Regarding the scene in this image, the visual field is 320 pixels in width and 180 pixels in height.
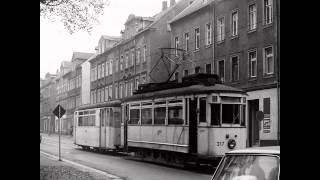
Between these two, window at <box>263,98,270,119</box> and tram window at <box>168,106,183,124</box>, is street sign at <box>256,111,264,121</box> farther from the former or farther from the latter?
tram window at <box>168,106,183,124</box>

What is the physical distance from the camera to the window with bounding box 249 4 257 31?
18.8 metres

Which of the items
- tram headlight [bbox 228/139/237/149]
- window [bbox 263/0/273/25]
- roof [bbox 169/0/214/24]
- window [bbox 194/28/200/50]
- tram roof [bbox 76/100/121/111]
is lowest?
tram headlight [bbox 228/139/237/149]

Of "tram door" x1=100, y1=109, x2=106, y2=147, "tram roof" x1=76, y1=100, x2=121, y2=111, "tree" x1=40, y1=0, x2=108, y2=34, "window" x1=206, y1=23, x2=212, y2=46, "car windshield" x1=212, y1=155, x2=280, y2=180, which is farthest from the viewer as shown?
"tram door" x1=100, y1=109, x2=106, y2=147

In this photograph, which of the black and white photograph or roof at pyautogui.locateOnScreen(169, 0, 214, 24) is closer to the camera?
the black and white photograph

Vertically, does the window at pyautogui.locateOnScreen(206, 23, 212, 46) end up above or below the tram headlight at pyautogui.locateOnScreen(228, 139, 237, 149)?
above

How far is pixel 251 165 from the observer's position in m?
3.51

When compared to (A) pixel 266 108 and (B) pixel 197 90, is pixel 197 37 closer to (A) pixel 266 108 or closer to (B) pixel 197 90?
(A) pixel 266 108

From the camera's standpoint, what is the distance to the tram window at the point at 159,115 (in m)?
14.3

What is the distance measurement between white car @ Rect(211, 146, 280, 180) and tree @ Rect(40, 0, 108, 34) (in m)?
3.56

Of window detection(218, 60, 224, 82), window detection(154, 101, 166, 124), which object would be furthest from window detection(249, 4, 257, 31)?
window detection(154, 101, 166, 124)

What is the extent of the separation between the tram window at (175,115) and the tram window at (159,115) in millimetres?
307

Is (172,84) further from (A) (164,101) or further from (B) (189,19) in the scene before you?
(B) (189,19)
